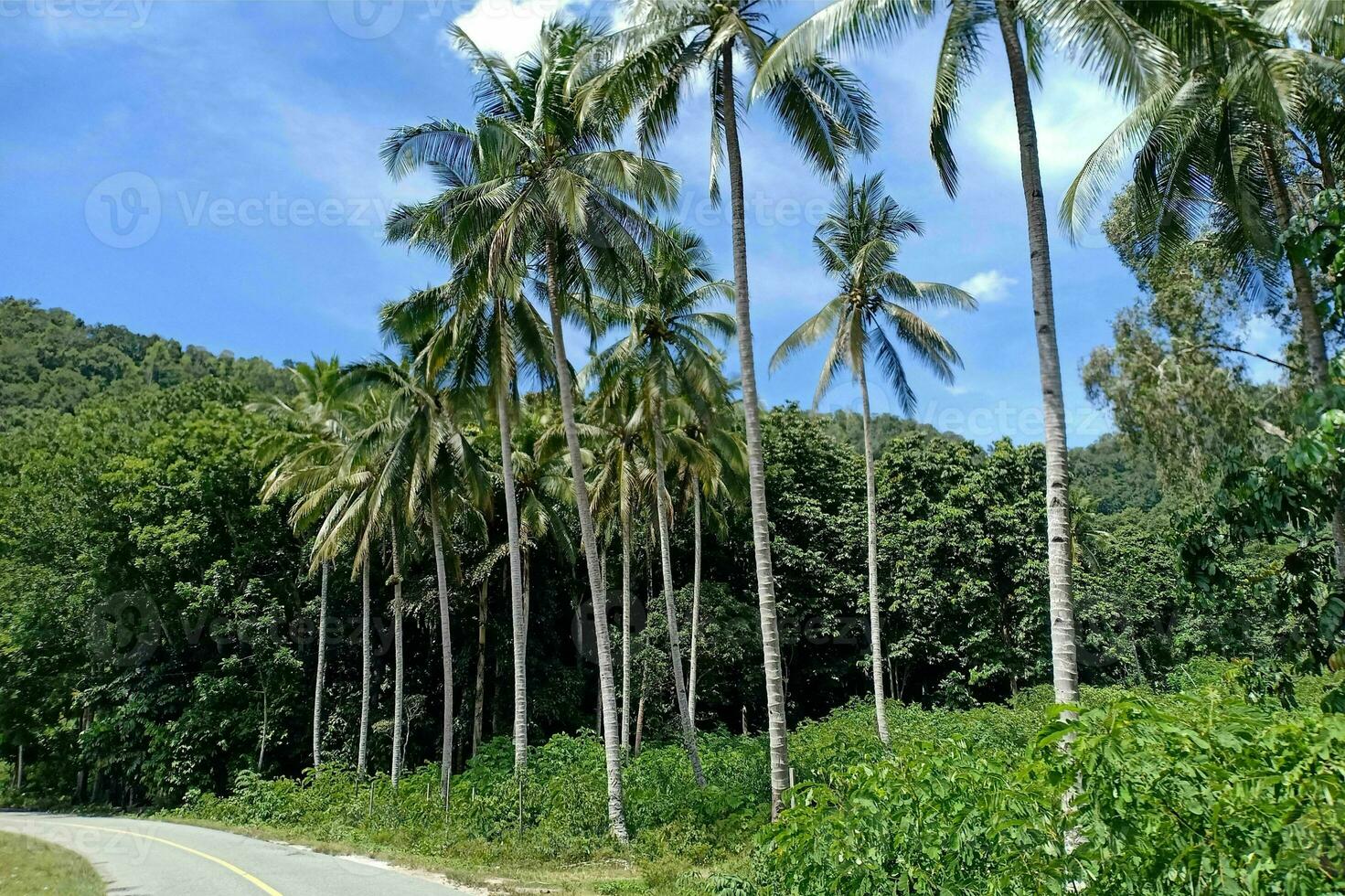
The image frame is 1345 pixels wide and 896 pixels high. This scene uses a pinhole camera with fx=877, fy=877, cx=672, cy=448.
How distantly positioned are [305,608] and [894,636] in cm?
2106

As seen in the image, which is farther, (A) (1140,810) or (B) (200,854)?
(B) (200,854)

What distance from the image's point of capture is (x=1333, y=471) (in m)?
5.73

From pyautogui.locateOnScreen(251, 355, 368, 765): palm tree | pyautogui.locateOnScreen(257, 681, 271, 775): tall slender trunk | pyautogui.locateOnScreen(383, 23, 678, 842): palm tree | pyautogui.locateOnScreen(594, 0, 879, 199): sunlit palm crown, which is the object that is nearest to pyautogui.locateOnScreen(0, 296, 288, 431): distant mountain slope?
pyautogui.locateOnScreen(251, 355, 368, 765): palm tree

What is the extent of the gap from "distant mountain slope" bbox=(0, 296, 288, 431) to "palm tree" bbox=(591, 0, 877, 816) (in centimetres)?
3887

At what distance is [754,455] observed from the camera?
1338 cm

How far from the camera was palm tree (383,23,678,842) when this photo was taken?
1547 cm

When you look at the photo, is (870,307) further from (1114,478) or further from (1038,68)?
(1114,478)

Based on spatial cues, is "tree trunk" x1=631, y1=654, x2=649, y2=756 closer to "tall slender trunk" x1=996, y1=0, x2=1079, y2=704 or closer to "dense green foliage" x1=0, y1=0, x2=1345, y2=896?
"dense green foliage" x1=0, y1=0, x2=1345, y2=896

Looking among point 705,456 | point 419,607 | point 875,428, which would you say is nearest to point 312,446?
point 419,607

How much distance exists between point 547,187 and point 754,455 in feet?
21.3

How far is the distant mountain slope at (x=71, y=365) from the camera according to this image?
168ft

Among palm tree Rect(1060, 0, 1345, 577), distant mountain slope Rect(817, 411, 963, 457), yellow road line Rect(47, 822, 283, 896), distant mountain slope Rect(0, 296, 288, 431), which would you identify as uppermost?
distant mountain slope Rect(0, 296, 288, 431)

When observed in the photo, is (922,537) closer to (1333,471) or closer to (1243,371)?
(1243,371)

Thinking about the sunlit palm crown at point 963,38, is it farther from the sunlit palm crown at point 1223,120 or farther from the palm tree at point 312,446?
the palm tree at point 312,446
